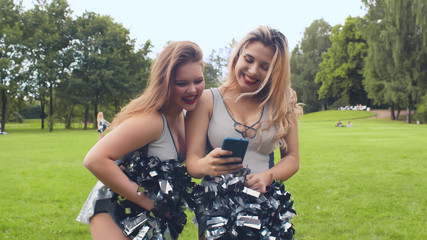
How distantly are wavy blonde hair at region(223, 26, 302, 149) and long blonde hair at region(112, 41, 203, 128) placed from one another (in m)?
0.40

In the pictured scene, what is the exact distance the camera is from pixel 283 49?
253 centimetres

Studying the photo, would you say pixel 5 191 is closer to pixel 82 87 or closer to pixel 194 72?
pixel 194 72

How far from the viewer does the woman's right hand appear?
215 cm

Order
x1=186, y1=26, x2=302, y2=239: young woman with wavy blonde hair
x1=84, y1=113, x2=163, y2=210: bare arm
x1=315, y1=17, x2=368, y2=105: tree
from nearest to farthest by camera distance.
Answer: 1. x1=84, y1=113, x2=163, y2=210: bare arm
2. x1=186, y1=26, x2=302, y2=239: young woman with wavy blonde hair
3. x1=315, y1=17, x2=368, y2=105: tree

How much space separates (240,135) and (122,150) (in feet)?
2.63

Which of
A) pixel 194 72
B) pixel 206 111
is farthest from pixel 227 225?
pixel 194 72

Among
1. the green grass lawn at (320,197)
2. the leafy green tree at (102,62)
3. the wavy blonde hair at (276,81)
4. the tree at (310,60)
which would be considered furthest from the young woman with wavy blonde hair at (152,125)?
the tree at (310,60)

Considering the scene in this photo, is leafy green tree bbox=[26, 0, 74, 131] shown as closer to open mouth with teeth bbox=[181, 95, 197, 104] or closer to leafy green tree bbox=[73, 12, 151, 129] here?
leafy green tree bbox=[73, 12, 151, 129]

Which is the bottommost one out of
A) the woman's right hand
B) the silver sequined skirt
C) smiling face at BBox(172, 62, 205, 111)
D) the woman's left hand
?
the silver sequined skirt

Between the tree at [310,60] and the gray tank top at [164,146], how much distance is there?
63157 millimetres

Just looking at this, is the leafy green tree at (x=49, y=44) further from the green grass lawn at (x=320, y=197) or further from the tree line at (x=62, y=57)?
the green grass lawn at (x=320, y=197)

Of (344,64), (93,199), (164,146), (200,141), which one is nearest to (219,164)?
(200,141)

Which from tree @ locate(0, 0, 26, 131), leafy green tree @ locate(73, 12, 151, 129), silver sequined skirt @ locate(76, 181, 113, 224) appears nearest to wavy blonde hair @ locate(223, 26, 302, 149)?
silver sequined skirt @ locate(76, 181, 113, 224)

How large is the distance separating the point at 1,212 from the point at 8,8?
39596mm
